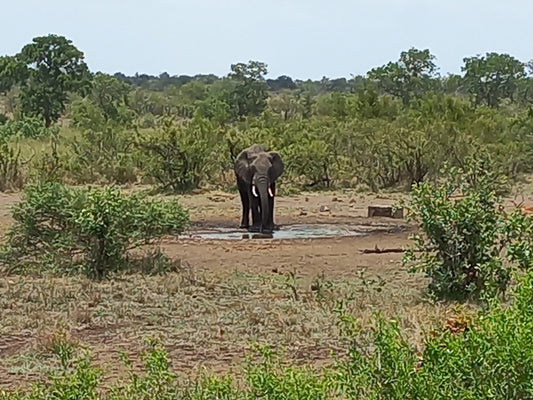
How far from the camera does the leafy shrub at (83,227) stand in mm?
10875

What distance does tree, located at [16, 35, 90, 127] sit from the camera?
44844 millimetres

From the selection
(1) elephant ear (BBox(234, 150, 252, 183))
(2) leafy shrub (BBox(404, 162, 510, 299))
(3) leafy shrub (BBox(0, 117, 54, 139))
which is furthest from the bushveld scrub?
(3) leafy shrub (BBox(0, 117, 54, 139))

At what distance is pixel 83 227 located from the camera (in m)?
10.7

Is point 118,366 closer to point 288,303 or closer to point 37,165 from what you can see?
point 288,303

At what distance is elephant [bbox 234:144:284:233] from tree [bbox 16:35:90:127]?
2938cm

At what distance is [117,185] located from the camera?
80.0ft

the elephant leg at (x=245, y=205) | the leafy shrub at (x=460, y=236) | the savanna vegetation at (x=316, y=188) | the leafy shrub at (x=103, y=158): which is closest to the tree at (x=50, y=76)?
the savanna vegetation at (x=316, y=188)

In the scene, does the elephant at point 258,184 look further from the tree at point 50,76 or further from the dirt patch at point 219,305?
the tree at point 50,76

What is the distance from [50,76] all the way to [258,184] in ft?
102

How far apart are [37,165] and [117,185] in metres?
2.15

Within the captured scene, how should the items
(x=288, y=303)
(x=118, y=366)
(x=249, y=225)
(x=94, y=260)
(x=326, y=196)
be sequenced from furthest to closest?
1. (x=326, y=196)
2. (x=249, y=225)
3. (x=94, y=260)
4. (x=288, y=303)
5. (x=118, y=366)

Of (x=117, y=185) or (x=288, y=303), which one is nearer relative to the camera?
(x=288, y=303)

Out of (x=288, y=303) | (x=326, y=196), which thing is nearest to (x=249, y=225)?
(x=326, y=196)

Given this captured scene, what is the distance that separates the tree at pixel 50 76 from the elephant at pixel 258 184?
2938 centimetres
